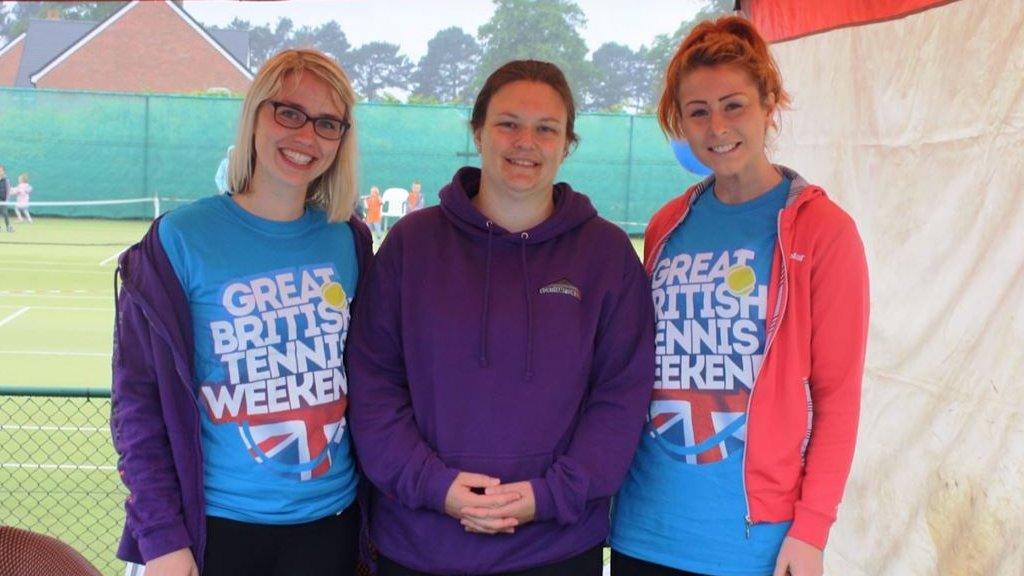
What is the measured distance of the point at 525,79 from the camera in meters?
2.24

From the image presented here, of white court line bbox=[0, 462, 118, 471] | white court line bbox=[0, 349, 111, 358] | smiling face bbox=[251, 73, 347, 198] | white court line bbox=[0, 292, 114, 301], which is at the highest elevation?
smiling face bbox=[251, 73, 347, 198]

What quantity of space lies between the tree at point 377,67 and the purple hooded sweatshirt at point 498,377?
3019 cm

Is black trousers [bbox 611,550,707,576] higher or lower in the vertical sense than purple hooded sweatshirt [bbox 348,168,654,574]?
lower

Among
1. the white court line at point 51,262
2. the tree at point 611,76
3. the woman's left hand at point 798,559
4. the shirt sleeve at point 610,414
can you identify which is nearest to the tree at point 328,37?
the tree at point 611,76

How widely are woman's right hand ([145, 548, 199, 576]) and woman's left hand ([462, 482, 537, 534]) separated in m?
0.58

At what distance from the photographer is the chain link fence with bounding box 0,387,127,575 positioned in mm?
4910

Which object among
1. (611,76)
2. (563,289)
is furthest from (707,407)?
(611,76)

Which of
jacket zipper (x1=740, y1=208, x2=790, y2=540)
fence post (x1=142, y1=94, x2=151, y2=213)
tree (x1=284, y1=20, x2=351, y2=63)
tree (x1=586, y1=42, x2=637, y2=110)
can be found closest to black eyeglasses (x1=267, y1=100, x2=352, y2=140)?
jacket zipper (x1=740, y1=208, x2=790, y2=540)

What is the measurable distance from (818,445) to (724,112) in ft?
2.39

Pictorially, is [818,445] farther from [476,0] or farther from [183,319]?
[476,0]

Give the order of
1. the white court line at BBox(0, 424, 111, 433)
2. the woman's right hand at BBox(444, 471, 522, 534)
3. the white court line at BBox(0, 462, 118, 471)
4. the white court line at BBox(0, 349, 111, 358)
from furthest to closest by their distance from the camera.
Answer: the white court line at BBox(0, 349, 111, 358), the white court line at BBox(0, 424, 111, 433), the white court line at BBox(0, 462, 118, 471), the woman's right hand at BBox(444, 471, 522, 534)

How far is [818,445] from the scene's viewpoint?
2.17 meters

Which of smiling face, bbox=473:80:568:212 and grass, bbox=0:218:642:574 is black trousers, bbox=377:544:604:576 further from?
grass, bbox=0:218:642:574

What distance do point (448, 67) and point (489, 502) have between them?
107 feet
